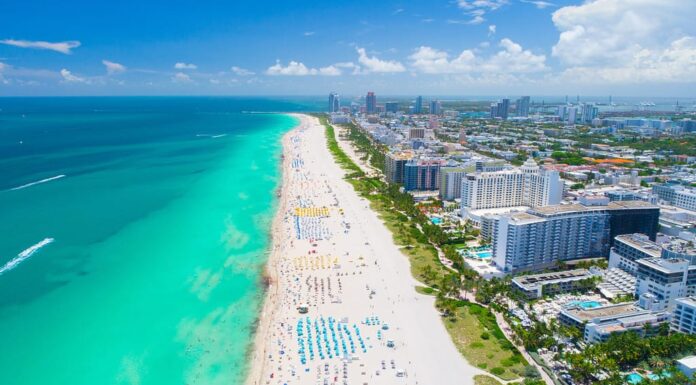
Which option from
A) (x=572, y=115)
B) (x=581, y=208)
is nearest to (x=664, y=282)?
(x=581, y=208)

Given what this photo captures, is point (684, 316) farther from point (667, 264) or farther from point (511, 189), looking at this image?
point (511, 189)

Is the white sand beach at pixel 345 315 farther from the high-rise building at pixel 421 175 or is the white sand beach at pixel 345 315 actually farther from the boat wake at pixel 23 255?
the boat wake at pixel 23 255

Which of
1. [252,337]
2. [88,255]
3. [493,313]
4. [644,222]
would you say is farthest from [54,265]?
[644,222]

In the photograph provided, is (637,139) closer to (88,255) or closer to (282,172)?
(282,172)

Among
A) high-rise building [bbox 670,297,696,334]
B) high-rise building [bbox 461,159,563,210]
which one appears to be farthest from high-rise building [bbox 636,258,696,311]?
high-rise building [bbox 461,159,563,210]

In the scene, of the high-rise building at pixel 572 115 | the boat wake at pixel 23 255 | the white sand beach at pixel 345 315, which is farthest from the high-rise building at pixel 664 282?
the high-rise building at pixel 572 115
